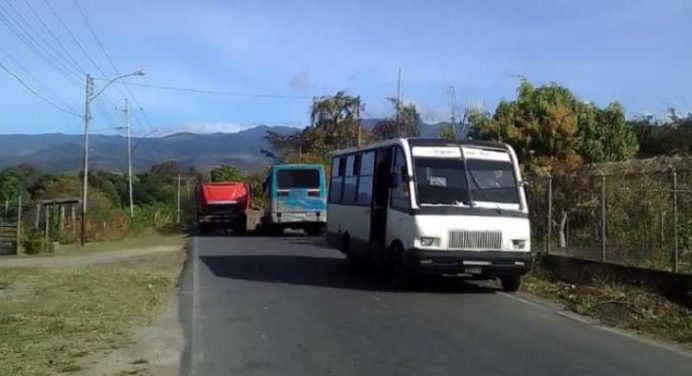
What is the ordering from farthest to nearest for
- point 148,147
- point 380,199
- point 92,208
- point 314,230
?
point 148,147 < point 92,208 < point 314,230 < point 380,199

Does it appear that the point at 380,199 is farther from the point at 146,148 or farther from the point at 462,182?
the point at 146,148

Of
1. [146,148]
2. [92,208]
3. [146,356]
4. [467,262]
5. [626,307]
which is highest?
[146,148]

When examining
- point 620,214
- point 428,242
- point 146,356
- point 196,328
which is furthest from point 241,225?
point 146,356

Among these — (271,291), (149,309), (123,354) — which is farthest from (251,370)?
(271,291)

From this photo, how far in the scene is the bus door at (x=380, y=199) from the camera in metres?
16.8

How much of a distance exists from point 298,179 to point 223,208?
6.78 metres

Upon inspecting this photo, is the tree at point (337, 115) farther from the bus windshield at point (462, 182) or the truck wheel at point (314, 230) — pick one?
the bus windshield at point (462, 182)

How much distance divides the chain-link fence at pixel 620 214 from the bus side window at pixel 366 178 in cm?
393

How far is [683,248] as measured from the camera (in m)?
14.0

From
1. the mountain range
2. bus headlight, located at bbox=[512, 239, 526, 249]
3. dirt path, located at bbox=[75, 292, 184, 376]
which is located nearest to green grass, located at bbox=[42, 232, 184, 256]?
bus headlight, located at bbox=[512, 239, 526, 249]

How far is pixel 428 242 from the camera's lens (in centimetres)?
1479

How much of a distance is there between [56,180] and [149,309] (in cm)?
6002

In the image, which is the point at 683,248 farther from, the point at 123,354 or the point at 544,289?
the point at 123,354

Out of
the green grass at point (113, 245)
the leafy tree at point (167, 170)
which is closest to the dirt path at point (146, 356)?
the green grass at point (113, 245)
